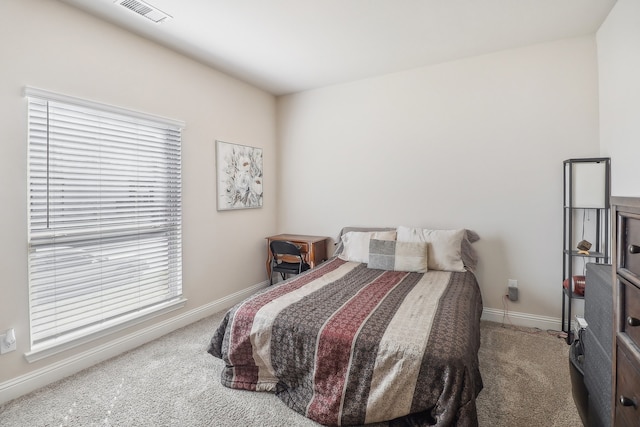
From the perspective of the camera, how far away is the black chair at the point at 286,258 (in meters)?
3.43

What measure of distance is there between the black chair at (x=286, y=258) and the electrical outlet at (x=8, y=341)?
2157 mm

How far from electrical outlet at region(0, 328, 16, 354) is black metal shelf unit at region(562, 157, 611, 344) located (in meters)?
3.89

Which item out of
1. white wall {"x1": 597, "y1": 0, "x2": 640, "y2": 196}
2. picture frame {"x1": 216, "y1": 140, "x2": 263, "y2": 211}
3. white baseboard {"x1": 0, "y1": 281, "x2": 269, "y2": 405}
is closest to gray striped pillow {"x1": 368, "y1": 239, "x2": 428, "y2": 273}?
white wall {"x1": 597, "y1": 0, "x2": 640, "y2": 196}

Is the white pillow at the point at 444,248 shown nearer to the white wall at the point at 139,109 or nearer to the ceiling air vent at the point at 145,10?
the white wall at the point at 139,109

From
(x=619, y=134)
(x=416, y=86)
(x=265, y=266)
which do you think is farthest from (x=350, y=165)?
(x=619, y=134)

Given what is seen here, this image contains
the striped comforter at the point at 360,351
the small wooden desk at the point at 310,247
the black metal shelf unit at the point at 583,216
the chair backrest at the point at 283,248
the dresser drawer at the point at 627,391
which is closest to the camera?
the dresser drawer at the point at 627,391

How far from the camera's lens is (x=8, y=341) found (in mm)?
1862

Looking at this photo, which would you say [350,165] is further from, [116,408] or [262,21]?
[116,408]

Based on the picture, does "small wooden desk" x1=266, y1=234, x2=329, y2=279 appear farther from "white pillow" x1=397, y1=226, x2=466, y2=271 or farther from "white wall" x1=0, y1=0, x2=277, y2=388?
"white pillow" x1=397, y1=226, x2=466, y2=271

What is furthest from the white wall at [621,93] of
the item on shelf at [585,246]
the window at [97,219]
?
the window at [97,219]

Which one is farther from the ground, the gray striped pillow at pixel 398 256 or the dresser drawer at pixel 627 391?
the gray striped pillow at pixel 398 256

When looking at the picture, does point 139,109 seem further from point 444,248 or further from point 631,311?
point 631,311

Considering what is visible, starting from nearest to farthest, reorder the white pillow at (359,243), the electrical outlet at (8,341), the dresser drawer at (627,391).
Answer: the dresser drawer at (627,391), the electrical outlet at (8,341), the white pillow at (359,243)

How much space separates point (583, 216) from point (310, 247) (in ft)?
8.27
